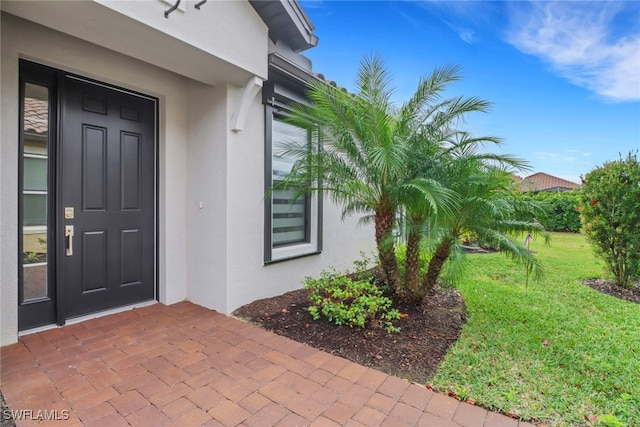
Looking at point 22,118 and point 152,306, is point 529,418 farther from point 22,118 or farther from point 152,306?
point 22,118

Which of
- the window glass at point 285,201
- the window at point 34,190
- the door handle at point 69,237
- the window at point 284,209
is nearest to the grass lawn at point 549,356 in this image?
the window at point 284,209

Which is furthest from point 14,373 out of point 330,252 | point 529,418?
point 330,252

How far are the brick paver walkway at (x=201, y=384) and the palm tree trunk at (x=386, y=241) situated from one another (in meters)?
1.75

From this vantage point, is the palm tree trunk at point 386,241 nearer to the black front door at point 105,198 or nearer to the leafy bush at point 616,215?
the black front door at point 105,198

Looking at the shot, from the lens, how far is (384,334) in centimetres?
379

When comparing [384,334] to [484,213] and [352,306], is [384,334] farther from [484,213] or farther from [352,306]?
[484,213]

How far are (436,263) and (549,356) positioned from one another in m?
1.60

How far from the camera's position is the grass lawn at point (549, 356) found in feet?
8.38

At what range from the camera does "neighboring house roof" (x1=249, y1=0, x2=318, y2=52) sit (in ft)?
13.8

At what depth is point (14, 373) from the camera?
9.13 ft

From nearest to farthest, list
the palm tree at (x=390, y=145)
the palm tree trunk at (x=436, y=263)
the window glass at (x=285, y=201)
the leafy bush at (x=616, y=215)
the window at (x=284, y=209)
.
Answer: the palm tree at (x=390, y=145) → the palm tree trunk at (x=436, y=263) → the window at (x=284, y=209) → the window glass at (x=285, y=201) → the leafy bush at (x=616, y=215)

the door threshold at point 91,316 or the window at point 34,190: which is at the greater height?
the window at point 34,190

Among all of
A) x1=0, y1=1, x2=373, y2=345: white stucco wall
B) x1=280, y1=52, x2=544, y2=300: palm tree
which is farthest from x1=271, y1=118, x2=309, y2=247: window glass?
x1=280, y1=52, x2=544, y2=300: palm tree

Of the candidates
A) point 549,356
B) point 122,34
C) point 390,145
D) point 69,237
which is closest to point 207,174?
point 69,237
